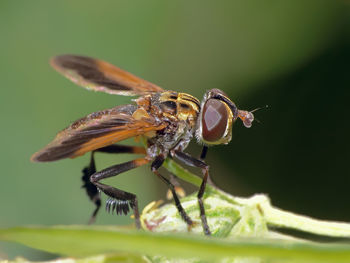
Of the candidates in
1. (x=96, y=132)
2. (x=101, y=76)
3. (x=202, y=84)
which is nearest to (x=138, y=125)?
(x=96, y=132)

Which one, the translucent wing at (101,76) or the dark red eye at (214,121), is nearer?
the dark red eye at (214,121)

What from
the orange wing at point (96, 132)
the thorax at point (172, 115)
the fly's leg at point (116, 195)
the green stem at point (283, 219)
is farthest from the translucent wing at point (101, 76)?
the green stem at point (283, 219)

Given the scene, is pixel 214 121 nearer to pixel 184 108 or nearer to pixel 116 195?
A: pixel 184 108

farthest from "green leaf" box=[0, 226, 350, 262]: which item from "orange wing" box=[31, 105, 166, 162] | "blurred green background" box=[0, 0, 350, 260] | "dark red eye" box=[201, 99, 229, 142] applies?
"blurred green background" box=[0, 0, 350, 260]

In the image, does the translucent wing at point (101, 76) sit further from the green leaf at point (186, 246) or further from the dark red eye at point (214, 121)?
the green leaf at point (186, 246)

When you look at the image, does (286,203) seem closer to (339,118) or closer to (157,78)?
(339,118)
